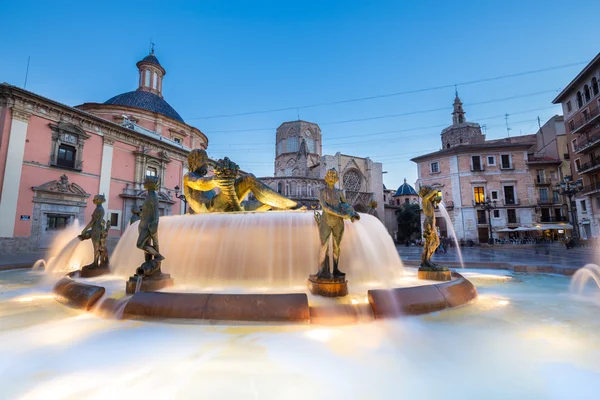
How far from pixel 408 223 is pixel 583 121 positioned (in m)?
23.5

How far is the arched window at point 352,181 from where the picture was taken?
152 ft

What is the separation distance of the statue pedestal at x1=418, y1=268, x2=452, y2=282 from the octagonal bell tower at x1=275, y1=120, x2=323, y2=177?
48.3 m

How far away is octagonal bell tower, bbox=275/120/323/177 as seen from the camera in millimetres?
53522

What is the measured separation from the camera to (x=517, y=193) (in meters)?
30.8

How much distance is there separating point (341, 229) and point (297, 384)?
2.09 metres

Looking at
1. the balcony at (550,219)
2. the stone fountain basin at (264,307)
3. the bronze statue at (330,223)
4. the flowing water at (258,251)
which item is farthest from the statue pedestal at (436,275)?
the balcony at (550,219)

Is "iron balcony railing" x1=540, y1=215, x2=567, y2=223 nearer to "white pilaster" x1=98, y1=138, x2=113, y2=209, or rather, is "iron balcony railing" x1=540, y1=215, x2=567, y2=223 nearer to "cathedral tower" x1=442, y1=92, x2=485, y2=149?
"cathedral tower" x1=442, y1=92, x2=485, y2=149

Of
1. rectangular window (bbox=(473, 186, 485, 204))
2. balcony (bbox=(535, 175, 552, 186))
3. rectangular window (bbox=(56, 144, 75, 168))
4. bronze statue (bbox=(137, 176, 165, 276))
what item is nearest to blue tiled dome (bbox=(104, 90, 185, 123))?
rectangular window (bbox=(56, 144, 75, 168))

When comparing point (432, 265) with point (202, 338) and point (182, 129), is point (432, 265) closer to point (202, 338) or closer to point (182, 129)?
point (202, 338)

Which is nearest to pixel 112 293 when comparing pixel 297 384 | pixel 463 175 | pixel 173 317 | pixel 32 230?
pixel 173 317

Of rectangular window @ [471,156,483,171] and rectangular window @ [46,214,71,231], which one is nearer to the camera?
rectangular window @ [46,214,71,231]

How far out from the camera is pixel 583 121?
25.5 metres

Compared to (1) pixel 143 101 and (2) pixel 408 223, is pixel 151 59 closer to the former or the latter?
(1) pixel 143 101

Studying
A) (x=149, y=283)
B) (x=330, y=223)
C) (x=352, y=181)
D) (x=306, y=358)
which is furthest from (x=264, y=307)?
(x=352, y=181)
